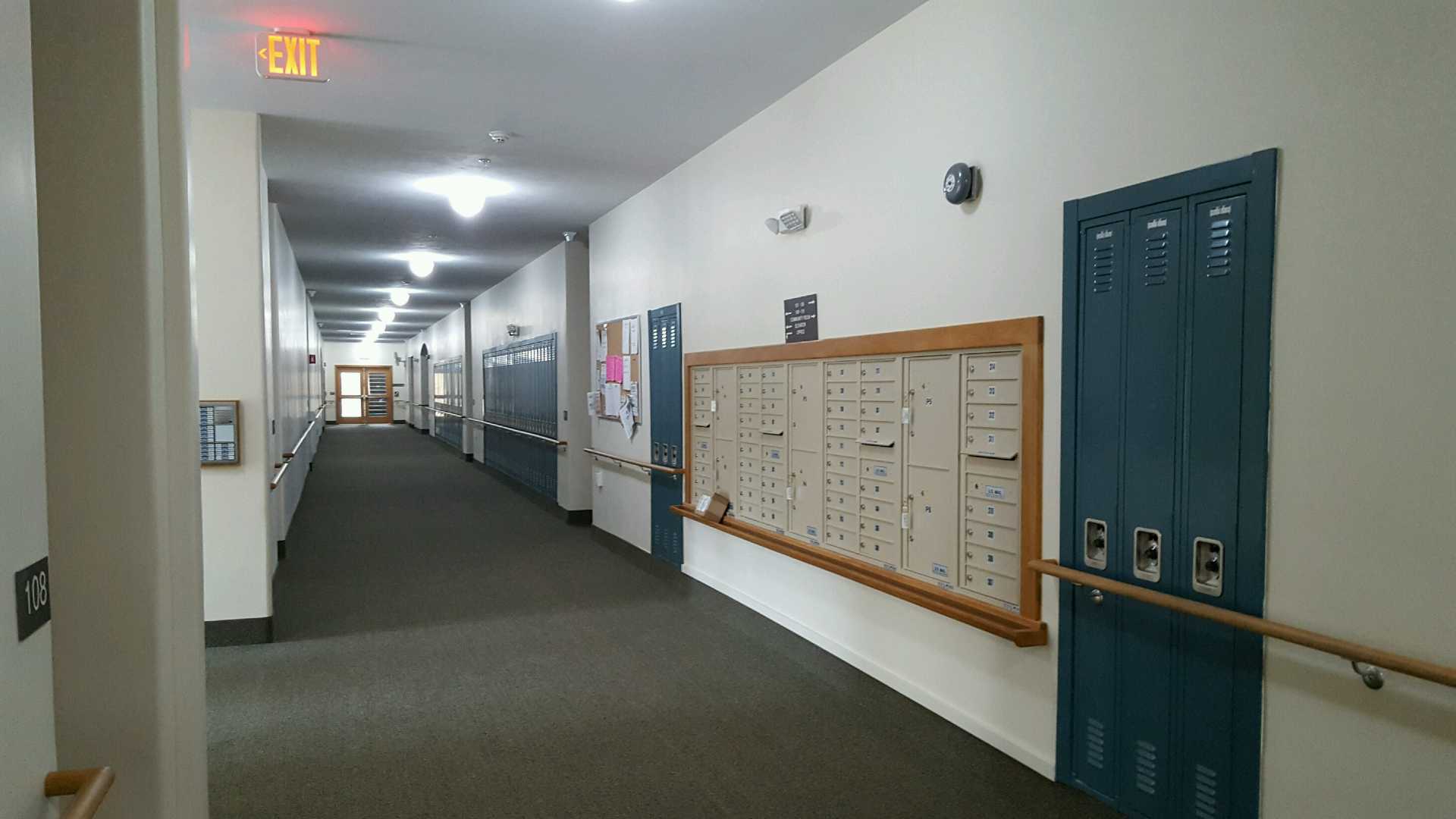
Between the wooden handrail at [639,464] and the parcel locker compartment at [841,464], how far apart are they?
1.90m

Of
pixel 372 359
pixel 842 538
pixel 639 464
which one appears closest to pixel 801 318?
pixel 842 538

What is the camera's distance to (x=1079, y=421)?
2828mm

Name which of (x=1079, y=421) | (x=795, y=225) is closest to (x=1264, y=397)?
(x=1079, y=421)

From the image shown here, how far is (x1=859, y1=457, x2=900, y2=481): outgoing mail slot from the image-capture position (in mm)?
3740

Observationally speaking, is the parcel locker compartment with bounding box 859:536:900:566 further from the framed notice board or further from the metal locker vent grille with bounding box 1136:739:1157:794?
the framed notice board

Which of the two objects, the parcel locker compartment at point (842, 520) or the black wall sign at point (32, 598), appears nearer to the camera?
the black wall sign at point (32, 598)

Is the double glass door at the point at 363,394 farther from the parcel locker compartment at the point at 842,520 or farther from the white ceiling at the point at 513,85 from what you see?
the parcel locker compartment at the point at 842,520

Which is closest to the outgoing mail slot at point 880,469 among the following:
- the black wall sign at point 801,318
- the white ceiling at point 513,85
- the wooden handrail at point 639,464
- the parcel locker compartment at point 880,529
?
the parcel locker compartment at point 880,529

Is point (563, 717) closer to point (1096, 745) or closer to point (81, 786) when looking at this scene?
point (1096, 745)

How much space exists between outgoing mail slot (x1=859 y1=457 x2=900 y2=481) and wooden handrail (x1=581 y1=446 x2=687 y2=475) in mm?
2234

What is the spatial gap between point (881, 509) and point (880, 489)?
9 centimetres

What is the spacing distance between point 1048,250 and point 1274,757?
5.48 ft

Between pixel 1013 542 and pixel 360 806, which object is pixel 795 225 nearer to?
pixel 1013 542

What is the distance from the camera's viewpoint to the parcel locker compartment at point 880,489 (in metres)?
3.73
